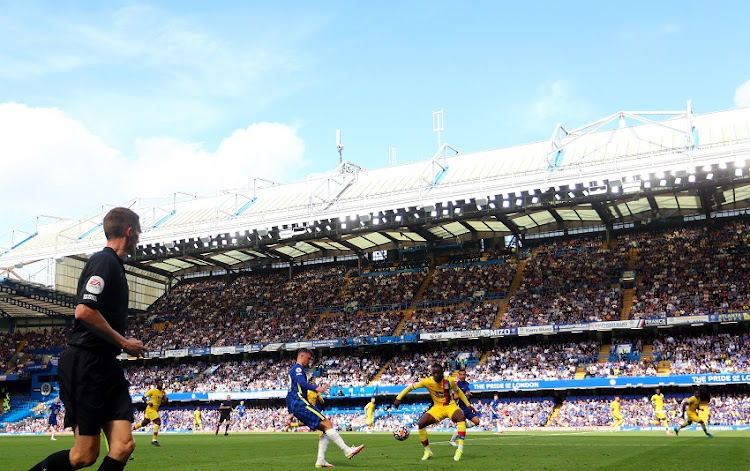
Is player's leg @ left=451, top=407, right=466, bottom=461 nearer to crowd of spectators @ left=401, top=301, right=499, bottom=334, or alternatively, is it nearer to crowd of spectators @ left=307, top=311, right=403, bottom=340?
crowd of spectators @ left=401, top=301, right=499, bottom=334

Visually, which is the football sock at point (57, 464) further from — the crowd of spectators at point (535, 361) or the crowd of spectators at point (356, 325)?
the crowd of spectators at point (356, 325)

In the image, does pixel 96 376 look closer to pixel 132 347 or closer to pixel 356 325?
pixel 132 347

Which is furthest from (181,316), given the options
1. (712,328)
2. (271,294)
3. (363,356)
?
(712,328)

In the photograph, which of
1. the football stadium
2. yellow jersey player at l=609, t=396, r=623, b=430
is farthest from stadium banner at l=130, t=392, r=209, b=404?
yellow jersey player at l=609, t=396, r=623, b=430

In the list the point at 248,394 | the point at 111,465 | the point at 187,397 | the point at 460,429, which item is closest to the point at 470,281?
the point at 248,394

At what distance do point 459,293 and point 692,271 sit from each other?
55.0ft

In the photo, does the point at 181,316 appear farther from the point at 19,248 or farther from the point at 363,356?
the point at 363,356

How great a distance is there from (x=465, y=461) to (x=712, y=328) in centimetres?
3629

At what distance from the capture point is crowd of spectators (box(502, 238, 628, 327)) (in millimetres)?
49594

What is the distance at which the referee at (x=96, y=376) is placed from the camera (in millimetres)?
6258

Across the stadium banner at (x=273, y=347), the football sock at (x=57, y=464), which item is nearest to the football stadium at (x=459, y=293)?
the stadium banner at (x=273, y=347)

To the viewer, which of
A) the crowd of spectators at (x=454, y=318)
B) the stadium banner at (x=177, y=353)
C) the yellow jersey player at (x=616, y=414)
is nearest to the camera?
the yellow jersey player at (x=616, y=414)

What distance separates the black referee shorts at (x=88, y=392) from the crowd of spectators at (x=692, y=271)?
44.0m

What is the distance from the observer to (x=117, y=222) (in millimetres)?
6758
